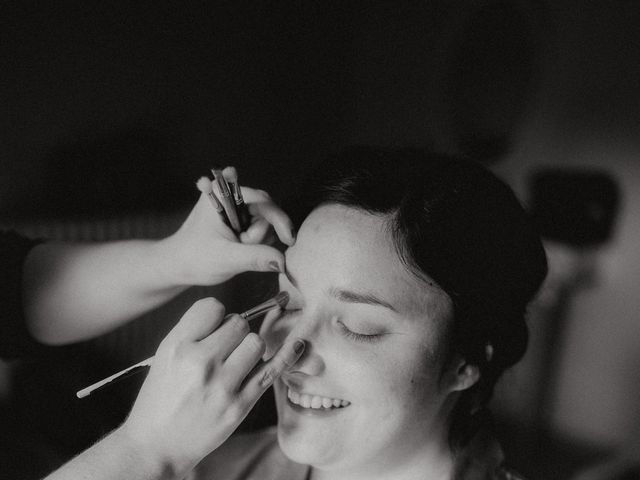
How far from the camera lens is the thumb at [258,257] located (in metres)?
0.85

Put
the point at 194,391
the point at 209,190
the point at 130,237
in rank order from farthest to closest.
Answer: the point at 130,237
the point at 209,190
the point at 194,391

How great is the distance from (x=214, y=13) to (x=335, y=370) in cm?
85

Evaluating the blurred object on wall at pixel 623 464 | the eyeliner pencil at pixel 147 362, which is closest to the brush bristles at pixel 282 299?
the eyeliner pencil at pixel 147 362

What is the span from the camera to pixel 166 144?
1357mm

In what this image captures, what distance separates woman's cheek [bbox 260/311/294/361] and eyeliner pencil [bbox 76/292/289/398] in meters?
0.03

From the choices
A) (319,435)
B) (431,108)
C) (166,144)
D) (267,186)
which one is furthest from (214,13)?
(319,435)

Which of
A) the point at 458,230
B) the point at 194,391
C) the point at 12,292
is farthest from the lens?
the point at 12,292

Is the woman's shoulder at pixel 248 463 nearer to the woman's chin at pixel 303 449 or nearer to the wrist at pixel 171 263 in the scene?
the woman's chin at pixel 303 449

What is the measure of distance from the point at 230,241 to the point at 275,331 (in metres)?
0.16

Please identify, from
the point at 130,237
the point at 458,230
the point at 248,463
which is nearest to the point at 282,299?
the point at 458,230

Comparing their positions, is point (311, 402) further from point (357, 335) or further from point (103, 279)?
point (103, 279)

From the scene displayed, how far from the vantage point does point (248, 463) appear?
43.8 inches

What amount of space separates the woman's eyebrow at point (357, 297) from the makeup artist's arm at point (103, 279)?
0.64 ft

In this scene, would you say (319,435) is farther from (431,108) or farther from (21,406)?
(431,108)
